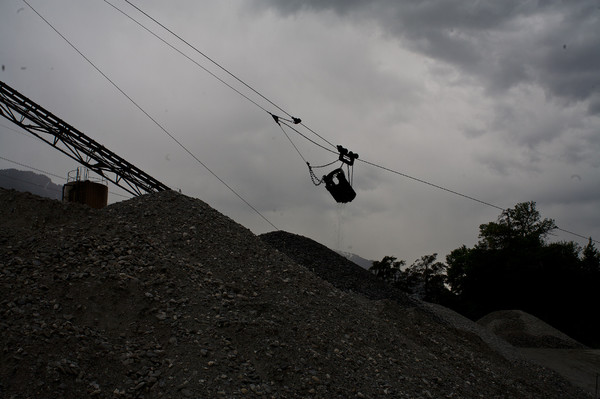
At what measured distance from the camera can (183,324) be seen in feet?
25.7

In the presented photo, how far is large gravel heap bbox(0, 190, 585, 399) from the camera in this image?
21.9ft

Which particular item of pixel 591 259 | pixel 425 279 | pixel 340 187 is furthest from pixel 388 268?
pixel 340 187

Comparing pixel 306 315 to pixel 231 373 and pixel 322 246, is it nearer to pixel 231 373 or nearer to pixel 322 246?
pixel 231 373

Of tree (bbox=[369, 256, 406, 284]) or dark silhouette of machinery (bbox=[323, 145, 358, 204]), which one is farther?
tree (bbox=[369, 256, 406, 284])

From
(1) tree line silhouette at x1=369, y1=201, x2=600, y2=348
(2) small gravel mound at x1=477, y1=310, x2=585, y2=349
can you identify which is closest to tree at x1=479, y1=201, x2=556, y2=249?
(1) tree line silhouette at x1=369, y1=201, x2=600, y2=348

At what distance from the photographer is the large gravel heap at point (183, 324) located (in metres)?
6.67

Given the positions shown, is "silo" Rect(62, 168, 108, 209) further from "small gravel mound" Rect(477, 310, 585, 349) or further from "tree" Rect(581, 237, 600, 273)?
"tree" Rect(581, 237, 600, 273)

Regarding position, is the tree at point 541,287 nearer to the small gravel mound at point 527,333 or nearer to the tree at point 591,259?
the tree at point 591,259

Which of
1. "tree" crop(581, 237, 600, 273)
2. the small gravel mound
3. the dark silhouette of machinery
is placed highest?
"tree" crop(581, 237, 600, 273)

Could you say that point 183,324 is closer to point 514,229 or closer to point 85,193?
point 85,193

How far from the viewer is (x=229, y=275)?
10320 mm

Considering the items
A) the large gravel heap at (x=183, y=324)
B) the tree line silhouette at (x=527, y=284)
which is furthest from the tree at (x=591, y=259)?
the large gravel heap at (x=183, y=324)

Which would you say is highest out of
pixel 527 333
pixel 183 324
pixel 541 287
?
pixel 541 287

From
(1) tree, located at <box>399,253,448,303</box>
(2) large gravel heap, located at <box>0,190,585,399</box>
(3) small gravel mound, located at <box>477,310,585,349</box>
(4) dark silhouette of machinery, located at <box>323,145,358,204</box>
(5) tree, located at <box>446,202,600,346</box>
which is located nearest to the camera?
(2) large gravel heap, located at <box>0,190,585,399</box>
